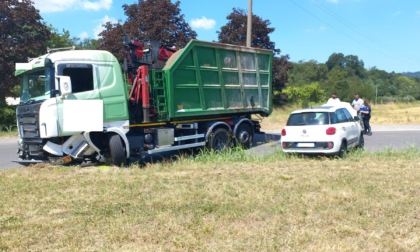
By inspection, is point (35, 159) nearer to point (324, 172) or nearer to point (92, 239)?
point (92, 239)

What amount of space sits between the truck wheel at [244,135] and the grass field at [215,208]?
373cm

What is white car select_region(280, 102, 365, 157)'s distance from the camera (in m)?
9.97

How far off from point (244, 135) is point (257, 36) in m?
20.6

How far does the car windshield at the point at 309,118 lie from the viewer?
1027cm

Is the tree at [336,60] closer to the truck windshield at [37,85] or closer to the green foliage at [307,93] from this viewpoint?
the green foliage at [307,93]

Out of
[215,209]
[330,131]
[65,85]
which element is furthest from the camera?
[330,131]

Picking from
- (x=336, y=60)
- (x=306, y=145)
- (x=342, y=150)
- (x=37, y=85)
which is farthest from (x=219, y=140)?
(x=336, y=60)

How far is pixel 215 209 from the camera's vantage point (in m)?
5.40

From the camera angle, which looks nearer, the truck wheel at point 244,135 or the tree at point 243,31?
the truck wheel at point 244,135

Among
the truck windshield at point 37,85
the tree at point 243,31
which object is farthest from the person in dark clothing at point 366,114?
the tree at point 243,31

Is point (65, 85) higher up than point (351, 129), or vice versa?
point (65, 85)

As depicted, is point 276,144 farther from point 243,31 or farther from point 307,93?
point 307,93

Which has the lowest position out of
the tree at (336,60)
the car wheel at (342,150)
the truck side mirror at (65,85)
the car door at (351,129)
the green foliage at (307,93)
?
the car wheel at (342,150)

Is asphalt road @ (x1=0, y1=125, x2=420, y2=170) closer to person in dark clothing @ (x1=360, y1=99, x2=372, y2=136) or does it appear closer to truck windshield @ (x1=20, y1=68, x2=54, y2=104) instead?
person in dark clothing @ (x1=360, y1=99, x2=372, y2=136)
